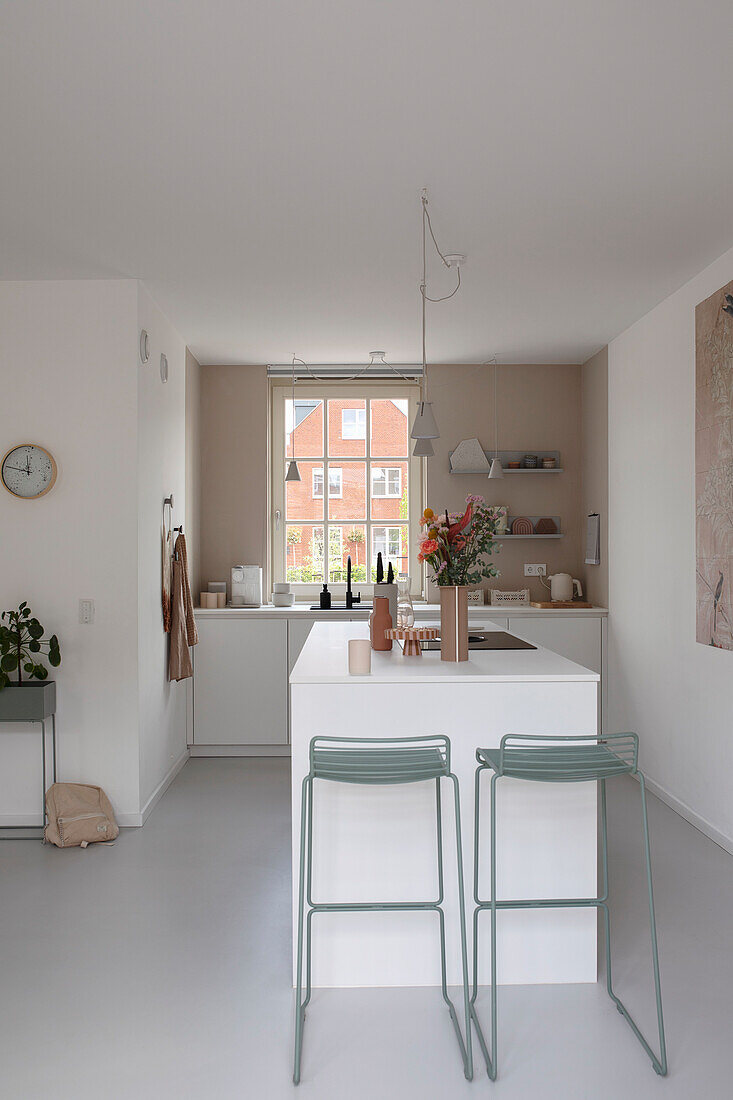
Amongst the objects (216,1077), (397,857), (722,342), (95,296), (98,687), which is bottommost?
(216,1077)

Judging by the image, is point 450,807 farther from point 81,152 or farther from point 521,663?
point 81,152

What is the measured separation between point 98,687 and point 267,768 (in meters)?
1.53

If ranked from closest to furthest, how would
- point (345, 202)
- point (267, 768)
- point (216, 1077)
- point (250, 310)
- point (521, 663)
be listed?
point (216, 1077) < point (521, 663) < point (345, 202) < point (250, 310) < point (267, 768)

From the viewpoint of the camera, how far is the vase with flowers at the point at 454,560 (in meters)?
3.08

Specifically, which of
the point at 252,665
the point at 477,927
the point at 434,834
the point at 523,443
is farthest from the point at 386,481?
Result: the point at 477,927

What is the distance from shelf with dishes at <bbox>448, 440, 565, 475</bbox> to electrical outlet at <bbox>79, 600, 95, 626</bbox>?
287cm

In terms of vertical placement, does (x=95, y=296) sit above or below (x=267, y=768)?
above

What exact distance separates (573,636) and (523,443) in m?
1.50

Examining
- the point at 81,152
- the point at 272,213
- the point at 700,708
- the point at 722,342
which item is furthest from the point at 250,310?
the point at 700,708

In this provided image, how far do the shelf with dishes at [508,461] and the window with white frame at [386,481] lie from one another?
456mm

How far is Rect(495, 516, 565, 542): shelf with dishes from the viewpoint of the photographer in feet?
20.2

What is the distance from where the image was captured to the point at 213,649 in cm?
565

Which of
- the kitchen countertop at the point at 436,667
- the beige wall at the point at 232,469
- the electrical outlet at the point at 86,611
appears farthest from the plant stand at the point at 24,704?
the beige wall at the point at 232,469

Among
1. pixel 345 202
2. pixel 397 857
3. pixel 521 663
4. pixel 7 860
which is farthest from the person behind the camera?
pixel 7 860
